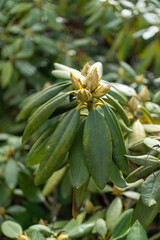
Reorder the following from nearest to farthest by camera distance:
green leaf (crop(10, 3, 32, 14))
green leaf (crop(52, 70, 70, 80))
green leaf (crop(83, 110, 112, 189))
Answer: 1. green leaf (crop(83, 110, 112, 189))
2. green leaf (crop(52, 70, 70, 80))
3. green leaf (crop(10, 3, 32, 14))

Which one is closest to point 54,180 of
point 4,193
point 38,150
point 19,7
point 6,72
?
point 4,193

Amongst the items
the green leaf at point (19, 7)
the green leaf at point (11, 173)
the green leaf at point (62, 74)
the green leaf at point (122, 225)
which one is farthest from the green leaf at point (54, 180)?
the green leaf at point (19, 7)

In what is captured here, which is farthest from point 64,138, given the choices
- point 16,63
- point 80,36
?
point 80,36

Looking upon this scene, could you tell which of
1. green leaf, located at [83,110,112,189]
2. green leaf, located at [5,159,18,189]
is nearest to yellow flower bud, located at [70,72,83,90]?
green leaf, located at [83,110,112,189]

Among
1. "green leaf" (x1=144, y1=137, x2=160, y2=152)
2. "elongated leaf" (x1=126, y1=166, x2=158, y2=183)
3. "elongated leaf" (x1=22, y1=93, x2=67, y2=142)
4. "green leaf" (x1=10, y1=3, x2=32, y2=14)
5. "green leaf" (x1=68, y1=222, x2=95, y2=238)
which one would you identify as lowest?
"green leaf" (x1=68, y1=222, x2=95, y2=238)

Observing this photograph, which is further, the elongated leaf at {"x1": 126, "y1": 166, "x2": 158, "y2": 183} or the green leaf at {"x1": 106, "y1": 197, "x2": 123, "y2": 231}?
the green leaf at {"x1": 106, "y1": 197, "x2": 123, "y2": 231}

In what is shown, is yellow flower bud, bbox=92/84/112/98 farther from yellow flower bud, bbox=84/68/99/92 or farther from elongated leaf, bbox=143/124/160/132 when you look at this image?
elongated leaf, bbox=143/124/160/132

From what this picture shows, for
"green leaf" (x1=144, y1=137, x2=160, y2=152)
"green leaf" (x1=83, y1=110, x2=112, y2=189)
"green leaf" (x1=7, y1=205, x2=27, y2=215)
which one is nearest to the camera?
"green leaf" (x1=83, y1=110, x2=112, y2=189)
